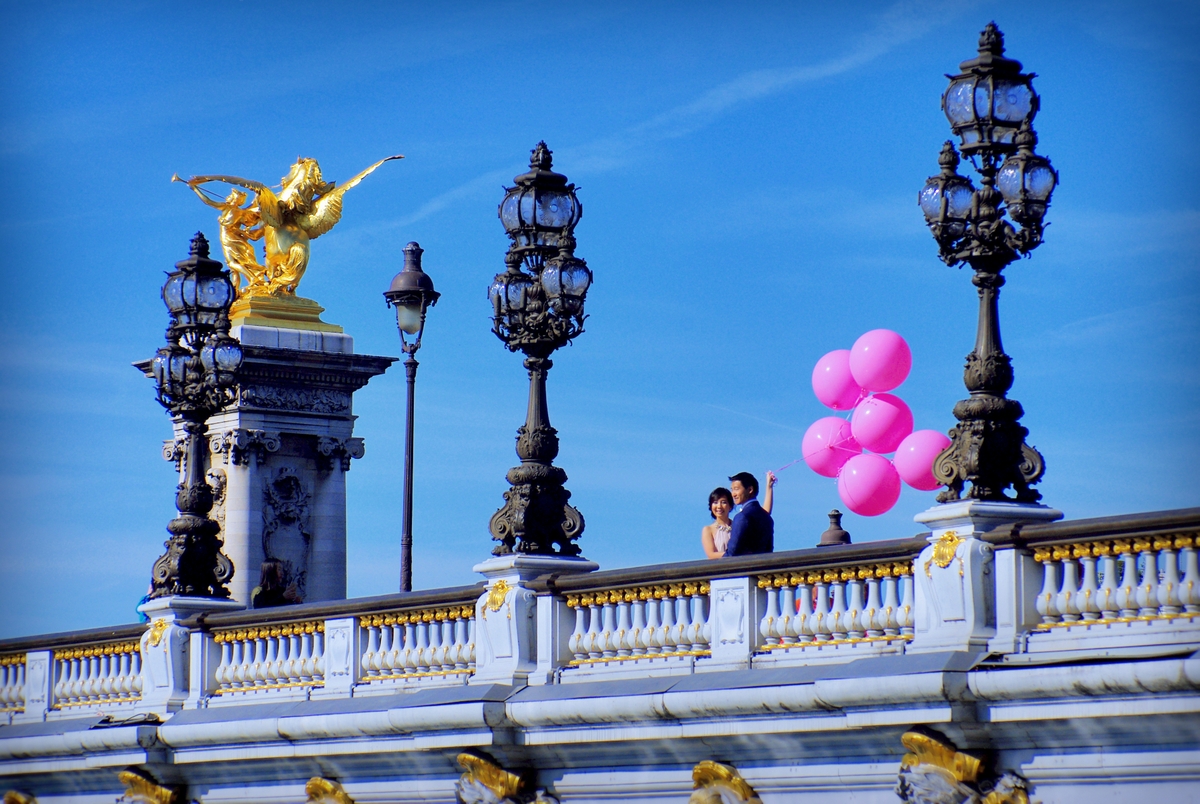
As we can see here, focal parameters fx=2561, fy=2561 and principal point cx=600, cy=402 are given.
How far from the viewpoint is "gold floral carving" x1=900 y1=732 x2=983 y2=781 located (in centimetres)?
1580

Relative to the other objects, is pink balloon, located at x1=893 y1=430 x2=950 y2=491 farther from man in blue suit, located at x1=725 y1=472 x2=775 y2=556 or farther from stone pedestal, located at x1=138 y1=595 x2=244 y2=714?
stone pedestal, located at x1=138 y1=595 x2=244 y2=714

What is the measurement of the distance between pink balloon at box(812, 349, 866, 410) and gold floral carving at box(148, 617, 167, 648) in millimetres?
6824

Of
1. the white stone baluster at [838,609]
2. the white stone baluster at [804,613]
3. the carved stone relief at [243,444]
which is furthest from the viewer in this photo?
the carved stone relief at [243,444]

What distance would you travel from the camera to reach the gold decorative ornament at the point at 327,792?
20.6 m

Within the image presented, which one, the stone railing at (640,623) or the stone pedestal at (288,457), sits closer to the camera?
the stone railing at (640,623)

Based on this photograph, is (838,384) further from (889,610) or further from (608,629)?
(889,610)

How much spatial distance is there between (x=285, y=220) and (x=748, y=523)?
19893 mm

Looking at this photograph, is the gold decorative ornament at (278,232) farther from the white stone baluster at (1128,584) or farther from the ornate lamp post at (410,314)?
the white stone baluster at (1128,584)

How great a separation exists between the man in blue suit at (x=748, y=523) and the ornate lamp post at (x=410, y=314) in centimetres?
1158

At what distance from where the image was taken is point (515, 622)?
19.3 m

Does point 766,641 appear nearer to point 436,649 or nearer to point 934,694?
point 934,694

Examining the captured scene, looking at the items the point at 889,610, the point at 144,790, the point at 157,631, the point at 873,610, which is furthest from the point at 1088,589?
the point at 157,631


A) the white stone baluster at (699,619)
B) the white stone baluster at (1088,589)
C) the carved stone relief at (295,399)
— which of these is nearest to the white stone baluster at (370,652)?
the white stone baluster at (699,619)

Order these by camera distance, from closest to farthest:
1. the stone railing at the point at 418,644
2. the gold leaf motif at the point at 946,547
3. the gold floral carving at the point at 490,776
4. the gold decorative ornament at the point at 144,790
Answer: the gold leaf motif at the point at 946,547 → the gold floral carving at the point at 490,776 → the stone railing at the point at 418,644 → the gold decorative ornament at the point at 144,790
